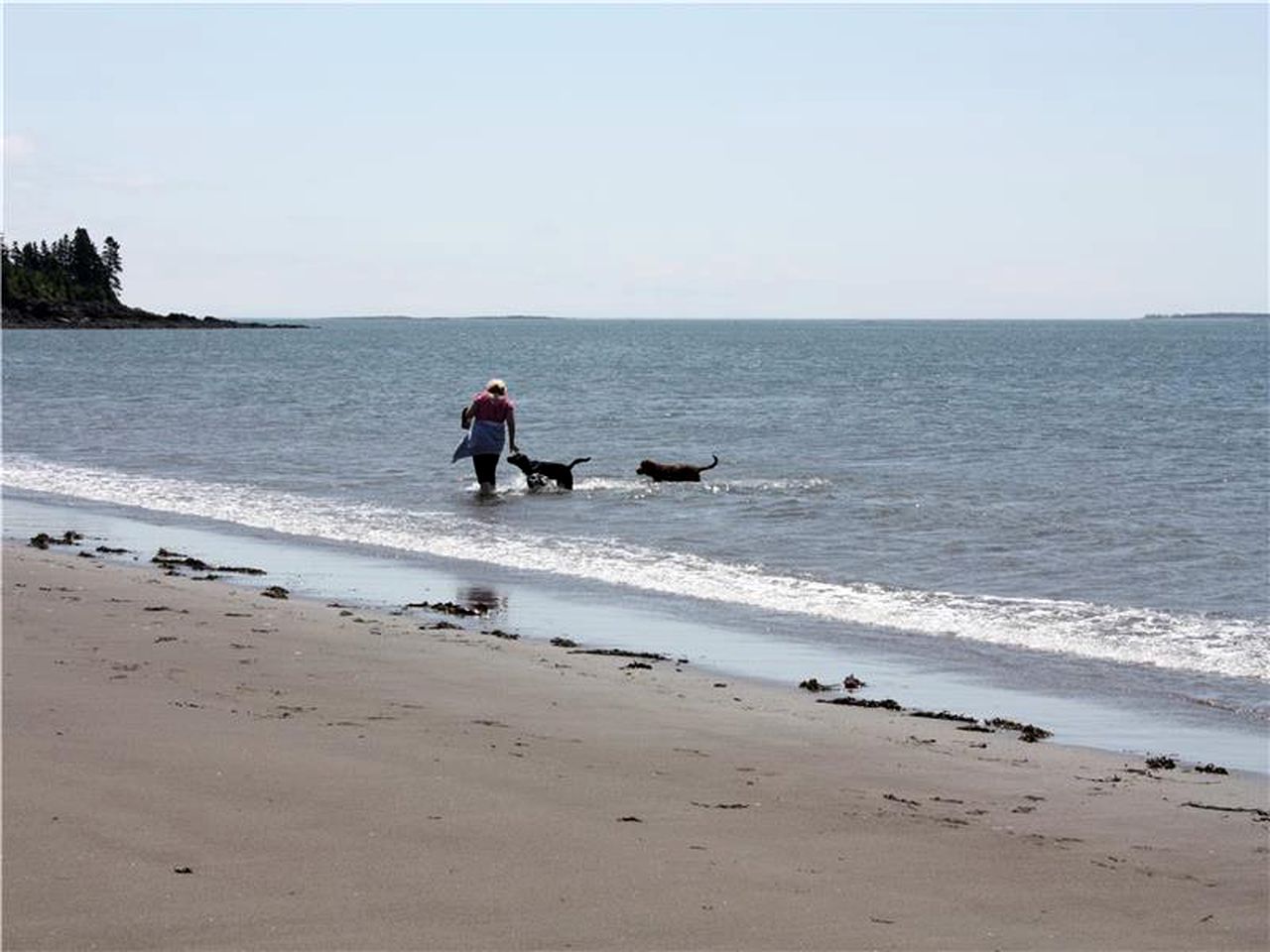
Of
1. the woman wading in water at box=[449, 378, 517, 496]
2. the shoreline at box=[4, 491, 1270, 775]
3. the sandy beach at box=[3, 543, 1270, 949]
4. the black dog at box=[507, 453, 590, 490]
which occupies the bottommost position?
the shoreline at box=[4, 491, 1270, 775]

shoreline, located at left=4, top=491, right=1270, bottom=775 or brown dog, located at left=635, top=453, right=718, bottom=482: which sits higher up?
brown dog, located at left=635, top=453, right=718, bottom=482

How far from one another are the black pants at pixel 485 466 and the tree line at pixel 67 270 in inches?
4955

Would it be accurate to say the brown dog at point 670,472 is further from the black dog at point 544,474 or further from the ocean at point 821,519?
the black dog at point 544,474

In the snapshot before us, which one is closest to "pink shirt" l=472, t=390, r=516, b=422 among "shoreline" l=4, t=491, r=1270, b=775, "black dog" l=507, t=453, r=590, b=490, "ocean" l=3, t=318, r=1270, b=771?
"black dog" l=507, t=453, r=590, b=490

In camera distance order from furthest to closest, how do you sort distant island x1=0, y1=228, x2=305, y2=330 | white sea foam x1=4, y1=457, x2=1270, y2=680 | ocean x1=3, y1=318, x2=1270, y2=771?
1. distant island x1=0, y1=228, x2=305, y2=330
2. white sea foam x1=4, y1=457, x2=1270, y2=680
3. ocean x1=3, y1=318, x2=1270, y2=771

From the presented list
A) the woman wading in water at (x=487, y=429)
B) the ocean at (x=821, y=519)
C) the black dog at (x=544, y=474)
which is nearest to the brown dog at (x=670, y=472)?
the ocean at (x=821, y=519)

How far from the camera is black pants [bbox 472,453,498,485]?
20.6m

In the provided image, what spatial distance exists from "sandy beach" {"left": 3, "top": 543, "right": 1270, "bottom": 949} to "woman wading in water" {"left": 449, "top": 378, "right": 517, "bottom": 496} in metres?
11.4

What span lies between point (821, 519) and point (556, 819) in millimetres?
12565

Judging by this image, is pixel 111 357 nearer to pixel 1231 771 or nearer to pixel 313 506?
pixel 313 506

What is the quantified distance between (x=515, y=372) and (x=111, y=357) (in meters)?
21.7

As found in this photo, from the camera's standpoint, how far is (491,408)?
2027 centimetres

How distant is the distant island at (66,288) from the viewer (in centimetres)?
13475

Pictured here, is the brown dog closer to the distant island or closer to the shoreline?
the shoreline
